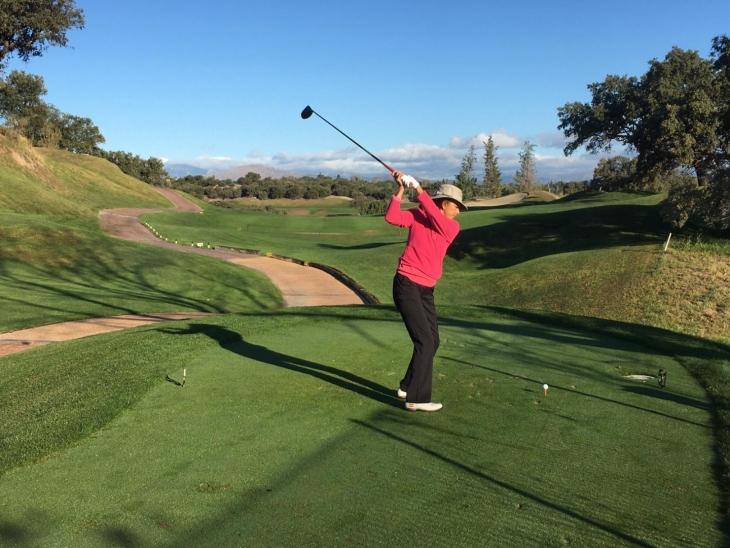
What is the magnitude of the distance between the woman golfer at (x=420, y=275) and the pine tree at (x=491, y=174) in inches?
4985

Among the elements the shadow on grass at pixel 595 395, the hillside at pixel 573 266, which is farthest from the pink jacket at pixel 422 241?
the hillside at pixel 573 266

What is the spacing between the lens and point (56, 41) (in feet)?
135

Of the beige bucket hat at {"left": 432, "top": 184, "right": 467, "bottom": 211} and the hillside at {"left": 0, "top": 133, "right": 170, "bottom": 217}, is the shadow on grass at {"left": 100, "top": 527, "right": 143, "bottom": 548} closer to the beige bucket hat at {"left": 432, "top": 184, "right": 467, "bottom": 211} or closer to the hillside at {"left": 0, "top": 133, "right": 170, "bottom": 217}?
the beige bucket hat at {"left": 432, "top": 184, "right": 467, "bottom": 211}

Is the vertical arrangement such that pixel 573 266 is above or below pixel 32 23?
below

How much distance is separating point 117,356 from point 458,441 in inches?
219

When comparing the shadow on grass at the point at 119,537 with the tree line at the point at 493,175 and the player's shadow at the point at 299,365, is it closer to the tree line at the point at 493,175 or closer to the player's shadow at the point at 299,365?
the player's shadow at the point at 299,365

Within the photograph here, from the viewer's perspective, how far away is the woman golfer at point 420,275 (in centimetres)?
600

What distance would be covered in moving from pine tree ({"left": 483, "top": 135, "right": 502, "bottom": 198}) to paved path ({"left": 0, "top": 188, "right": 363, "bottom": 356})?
86752mm

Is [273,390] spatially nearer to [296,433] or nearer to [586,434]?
[296,433]

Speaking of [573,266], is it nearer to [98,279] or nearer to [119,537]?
[98,279]

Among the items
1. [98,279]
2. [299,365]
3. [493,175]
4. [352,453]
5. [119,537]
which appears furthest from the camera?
[493,175]

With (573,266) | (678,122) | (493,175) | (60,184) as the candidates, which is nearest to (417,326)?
(573,266)

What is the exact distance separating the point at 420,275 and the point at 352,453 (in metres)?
2.16

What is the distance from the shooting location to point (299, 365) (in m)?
7.79
